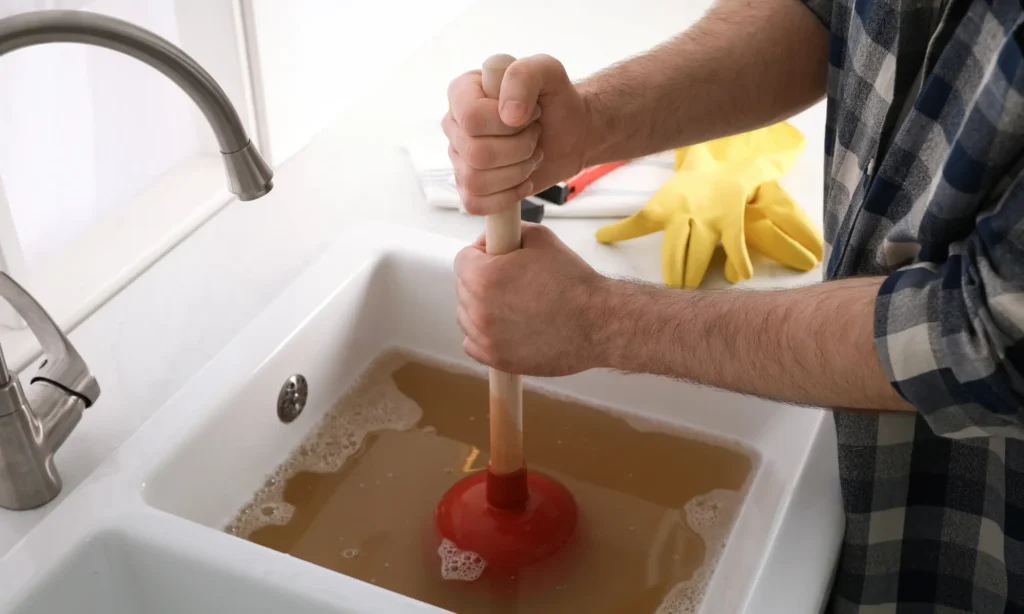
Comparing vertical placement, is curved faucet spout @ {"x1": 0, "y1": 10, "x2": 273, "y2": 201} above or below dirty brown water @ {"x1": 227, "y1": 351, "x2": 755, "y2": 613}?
above

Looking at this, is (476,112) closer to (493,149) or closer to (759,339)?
(493,149)

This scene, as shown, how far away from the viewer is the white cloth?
1325 mm

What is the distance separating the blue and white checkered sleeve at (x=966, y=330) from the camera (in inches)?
26.0

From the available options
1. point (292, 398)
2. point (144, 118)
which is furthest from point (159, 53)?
point (144, 118)

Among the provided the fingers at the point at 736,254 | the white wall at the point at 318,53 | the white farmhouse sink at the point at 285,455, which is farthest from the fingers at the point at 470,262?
the white wall at the point at 318,53

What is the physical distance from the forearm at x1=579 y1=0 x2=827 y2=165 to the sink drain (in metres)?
0.38

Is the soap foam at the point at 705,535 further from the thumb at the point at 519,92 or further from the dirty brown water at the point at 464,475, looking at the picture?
the thumb at the point at 519,92

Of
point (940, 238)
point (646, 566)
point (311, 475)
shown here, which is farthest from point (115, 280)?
point (940, 238)

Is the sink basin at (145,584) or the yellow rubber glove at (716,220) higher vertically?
the yellow rubber glove at (716,220)

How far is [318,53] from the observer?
1.46 m

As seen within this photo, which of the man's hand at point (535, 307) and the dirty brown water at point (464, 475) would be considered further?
the dirty brown water at point (464, 475)

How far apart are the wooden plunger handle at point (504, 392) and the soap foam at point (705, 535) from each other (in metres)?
0.18

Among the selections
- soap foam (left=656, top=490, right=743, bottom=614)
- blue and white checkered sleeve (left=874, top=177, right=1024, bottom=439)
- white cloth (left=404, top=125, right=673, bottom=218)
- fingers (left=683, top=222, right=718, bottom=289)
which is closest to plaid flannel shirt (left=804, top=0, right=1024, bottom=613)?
blue and white checkered sleeve (left=874, top=177, right=1024, bottom=439)

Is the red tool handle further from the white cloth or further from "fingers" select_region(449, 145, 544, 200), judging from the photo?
"fingers" select_region(449, 145, 544, 200)
